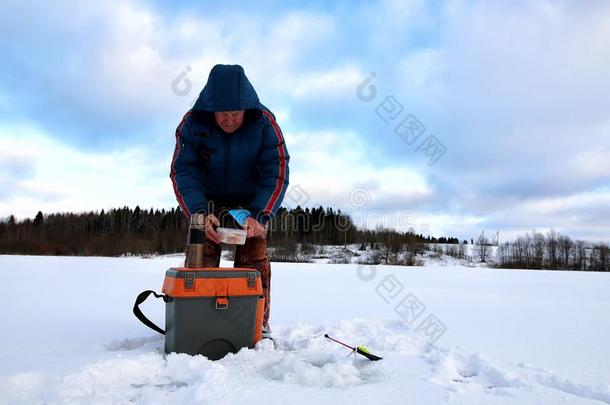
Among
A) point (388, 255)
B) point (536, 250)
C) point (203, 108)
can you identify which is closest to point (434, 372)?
point (203, 108)

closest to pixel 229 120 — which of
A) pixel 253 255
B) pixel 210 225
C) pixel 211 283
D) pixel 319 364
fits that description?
pixel 210 225

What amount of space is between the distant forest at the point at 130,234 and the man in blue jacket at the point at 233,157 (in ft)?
77.1

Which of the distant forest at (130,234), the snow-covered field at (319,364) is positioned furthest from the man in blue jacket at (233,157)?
the distant forest at (130,234)

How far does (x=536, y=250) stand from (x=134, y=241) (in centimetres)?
4407

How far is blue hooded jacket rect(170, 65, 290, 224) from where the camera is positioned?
2490 millimetres

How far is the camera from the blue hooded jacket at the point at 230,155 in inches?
98.0

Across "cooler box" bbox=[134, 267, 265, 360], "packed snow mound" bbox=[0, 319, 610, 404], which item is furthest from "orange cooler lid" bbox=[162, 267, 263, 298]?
"packed snow mound" bbox=[0, 319, 610, 404]

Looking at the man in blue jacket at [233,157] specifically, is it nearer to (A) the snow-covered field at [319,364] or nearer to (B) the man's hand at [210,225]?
(B) the man's hand at [210,225]

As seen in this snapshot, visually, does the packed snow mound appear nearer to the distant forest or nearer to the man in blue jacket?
the man in blue jacket

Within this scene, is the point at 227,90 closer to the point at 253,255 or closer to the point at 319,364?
the point at 253,255

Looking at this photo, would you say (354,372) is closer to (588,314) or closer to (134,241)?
(588,314)

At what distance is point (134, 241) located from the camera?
45.7 meters

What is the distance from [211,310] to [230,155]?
1.05m

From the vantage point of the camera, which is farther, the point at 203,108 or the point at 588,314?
the point at 588,314
